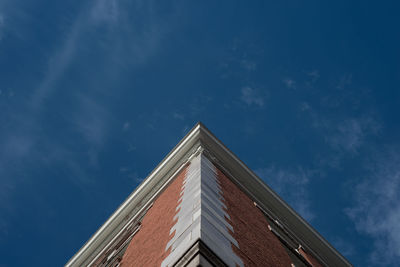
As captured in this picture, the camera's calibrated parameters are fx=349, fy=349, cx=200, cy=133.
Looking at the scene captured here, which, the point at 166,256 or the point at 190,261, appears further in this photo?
the point at 166,256

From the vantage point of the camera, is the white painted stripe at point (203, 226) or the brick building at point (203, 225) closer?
the white painted stripe at point (203, 226)

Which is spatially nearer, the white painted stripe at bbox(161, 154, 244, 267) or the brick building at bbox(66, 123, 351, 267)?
the white painted stripe at bbox(161, 154, 244, 267)

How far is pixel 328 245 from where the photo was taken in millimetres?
16594

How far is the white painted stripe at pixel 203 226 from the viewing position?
16.0 ft

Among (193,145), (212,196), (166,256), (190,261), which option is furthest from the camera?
(193,145)

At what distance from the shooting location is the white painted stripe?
4.88 meters

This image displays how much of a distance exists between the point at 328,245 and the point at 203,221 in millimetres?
13225

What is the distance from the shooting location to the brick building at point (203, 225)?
5133mm

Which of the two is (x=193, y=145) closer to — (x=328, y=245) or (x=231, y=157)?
(x=231, y=157)

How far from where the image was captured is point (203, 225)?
533 cm

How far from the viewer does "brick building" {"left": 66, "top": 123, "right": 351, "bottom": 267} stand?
5.13 metres

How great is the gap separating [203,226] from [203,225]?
0.05 m

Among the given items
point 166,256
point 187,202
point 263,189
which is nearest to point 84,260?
point 263,189

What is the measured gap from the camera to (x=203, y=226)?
529 centimetres
